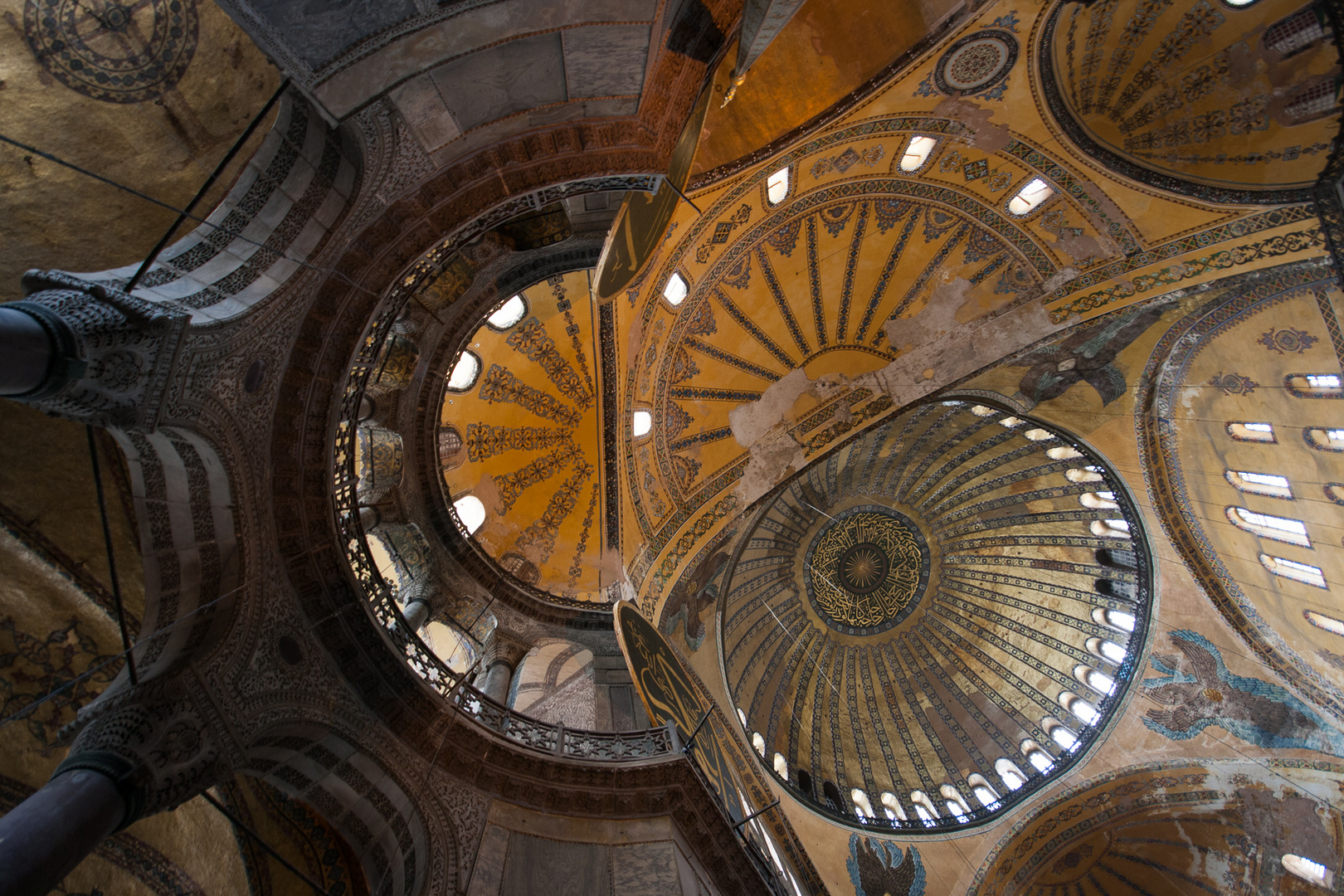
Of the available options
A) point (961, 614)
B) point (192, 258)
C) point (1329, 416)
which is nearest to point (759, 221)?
point (192, 258)

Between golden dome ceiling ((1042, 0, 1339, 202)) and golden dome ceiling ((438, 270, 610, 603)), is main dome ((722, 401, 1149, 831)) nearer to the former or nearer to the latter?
golden dome ceiling ((438, 270, 610, 603))

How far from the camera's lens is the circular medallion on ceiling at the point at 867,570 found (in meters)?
11.7

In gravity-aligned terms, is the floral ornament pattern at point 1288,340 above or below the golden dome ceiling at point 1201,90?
below

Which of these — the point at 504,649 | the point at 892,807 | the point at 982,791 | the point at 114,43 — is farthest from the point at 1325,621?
the point at 114,43

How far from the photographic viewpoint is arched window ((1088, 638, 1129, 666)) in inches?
365

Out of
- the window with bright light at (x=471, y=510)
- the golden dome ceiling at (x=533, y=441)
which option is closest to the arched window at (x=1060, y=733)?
the golden dome ceiling at (x=533, y=441)

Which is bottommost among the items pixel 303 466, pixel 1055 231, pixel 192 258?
pixel 303 466

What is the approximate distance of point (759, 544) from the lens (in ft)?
34.4

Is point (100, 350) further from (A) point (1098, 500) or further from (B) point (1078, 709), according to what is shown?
(B) point (1078, 709)

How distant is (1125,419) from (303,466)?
10.8 meters

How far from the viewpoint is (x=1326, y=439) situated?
6.09 metres

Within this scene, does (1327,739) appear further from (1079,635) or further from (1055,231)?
(1055,231)

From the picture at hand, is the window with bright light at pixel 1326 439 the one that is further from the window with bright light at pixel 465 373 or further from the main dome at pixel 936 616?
the window with bright light at pixel 465 373

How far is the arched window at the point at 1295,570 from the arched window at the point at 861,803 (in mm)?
7628
